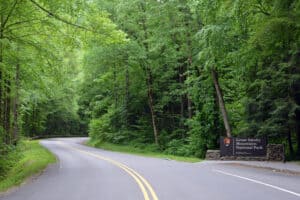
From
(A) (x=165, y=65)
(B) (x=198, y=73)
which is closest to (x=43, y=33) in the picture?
(B) (x=198, y=73)

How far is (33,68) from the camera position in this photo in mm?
20078

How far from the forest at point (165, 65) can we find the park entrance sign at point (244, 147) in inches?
37.3

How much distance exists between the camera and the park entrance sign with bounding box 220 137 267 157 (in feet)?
81.8

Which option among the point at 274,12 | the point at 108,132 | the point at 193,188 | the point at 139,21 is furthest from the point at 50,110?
the point at 193,188

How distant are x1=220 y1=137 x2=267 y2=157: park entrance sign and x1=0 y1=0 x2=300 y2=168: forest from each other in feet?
3.11

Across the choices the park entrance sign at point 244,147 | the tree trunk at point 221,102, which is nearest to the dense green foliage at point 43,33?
the park entrance sign at point 244,147

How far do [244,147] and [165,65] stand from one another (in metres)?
16.6

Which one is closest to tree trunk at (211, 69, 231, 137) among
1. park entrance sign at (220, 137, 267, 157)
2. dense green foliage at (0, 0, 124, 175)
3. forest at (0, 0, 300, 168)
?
forest at (0, 0, 300, 168)

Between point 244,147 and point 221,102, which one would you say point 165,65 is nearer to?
point 221,102

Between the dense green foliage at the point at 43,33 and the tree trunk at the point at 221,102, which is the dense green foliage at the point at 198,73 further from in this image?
the dense green foliage at the point at 43,33

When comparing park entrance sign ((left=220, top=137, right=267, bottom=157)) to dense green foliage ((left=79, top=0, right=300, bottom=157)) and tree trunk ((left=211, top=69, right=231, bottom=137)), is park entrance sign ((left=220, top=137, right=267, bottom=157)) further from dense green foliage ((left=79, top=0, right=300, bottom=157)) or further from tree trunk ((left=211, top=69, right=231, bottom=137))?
tree trunk ((left=211, top=69, right=231, bottom=137))

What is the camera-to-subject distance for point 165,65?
39812 millimetres

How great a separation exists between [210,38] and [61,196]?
52.7 ft

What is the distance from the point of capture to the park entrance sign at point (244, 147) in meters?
24.9
